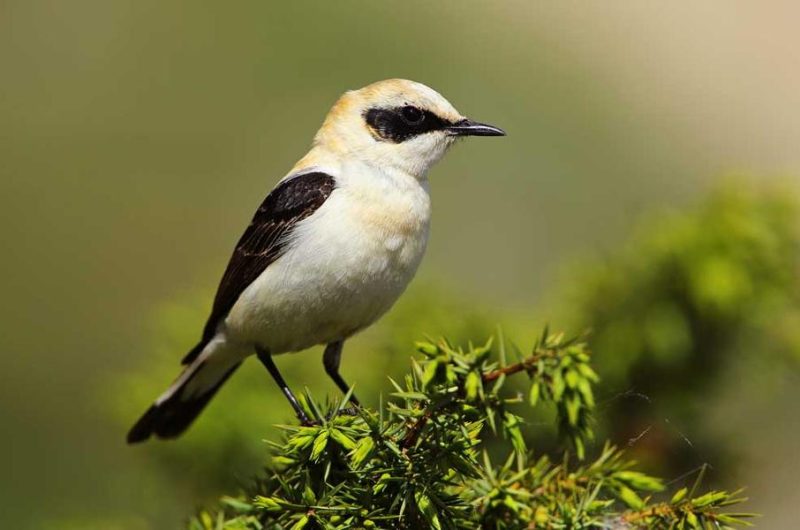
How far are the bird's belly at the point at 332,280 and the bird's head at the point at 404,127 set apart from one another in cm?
32

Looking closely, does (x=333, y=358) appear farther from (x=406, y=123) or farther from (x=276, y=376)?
(x=406, y=123)

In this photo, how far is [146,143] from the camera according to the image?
9078 mm

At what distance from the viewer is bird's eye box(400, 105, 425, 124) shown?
343 cm

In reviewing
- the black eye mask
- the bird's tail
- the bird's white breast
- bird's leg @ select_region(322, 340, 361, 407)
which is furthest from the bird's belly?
the black eye mask

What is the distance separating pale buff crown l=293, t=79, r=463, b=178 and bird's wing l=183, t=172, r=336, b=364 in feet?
0.46

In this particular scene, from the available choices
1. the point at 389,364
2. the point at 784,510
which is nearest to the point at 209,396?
the point at 389,364

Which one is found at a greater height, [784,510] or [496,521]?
[496,521]

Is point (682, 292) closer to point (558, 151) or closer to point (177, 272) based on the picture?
point (177, 272)

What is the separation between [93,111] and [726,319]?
7.62 metres

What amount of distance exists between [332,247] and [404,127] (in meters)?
0.57

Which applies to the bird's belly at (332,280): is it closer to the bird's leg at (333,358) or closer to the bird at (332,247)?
the bird at (332,247)

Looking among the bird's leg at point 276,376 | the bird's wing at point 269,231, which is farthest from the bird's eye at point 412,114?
the bird's leg at point 276,376

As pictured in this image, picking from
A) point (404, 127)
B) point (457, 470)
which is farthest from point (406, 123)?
point (457, 470)

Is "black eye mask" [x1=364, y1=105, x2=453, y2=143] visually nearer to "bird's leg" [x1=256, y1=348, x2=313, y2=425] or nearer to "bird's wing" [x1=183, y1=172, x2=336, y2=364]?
"bird's wing" [x1=183, y1=172, x2=336, y2=364]
